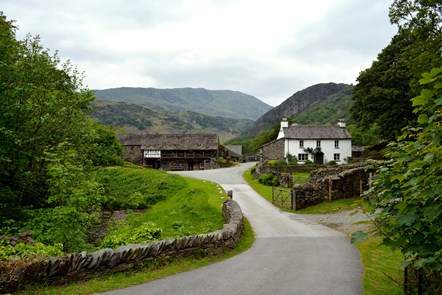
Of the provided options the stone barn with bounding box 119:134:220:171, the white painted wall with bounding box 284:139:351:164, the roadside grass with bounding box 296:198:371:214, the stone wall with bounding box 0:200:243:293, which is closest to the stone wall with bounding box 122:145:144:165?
the stone barn with bounding box 119:134:220:171

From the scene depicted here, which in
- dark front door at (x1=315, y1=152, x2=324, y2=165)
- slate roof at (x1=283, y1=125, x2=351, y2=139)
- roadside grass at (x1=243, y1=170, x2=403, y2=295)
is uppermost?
slate roof at (x1=283, y1=125, x2=351, y2=139)

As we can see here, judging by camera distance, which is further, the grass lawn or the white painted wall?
the white painted wall

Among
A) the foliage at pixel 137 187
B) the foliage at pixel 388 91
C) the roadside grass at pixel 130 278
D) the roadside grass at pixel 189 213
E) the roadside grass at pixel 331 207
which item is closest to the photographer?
the roadside grass at pixel 130 278

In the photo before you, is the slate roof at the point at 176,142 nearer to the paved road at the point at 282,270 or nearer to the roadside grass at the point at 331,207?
the roadside grass at the point at 331,207

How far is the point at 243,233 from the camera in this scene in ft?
57.8

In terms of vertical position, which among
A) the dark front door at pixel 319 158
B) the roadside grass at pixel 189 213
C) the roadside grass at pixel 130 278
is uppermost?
the dark front door at pixel 319 158

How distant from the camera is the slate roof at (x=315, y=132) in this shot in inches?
2411

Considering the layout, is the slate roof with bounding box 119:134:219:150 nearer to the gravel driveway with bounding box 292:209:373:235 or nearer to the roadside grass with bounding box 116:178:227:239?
the roadside grass with bounding box 116:178:227:239

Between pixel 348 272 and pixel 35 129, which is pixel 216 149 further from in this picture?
pixel 348 272

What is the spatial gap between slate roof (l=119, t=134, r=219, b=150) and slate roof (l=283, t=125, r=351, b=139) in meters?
18.1

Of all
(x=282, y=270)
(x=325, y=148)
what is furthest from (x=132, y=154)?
(x=282, y=270)

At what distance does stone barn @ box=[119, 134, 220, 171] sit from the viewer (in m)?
74.2

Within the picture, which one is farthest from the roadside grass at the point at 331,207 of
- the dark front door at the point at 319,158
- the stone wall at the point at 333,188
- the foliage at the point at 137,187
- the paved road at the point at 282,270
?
the dark front door at the point at 319,158

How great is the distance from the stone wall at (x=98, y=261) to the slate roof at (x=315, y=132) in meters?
49.8
